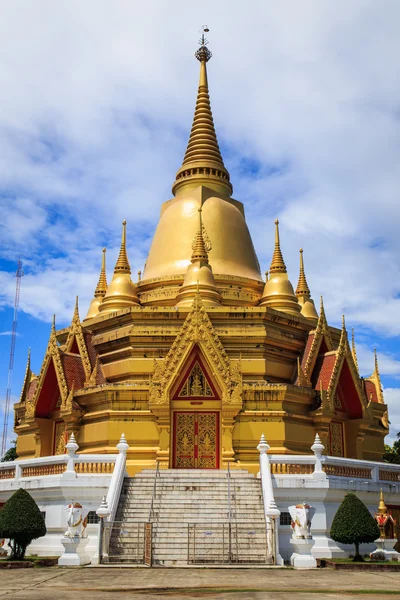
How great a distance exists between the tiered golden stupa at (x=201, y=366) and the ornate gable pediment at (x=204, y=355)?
1.2 inches

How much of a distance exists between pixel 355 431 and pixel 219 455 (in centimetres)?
527

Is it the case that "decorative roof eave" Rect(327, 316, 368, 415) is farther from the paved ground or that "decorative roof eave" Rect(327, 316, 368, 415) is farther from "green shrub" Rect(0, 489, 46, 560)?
"green shrub" Rect(0, 489, 46, 560)

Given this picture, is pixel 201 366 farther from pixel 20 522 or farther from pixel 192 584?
pixel 192 584

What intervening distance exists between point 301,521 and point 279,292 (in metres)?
11.3

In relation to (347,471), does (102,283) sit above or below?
above

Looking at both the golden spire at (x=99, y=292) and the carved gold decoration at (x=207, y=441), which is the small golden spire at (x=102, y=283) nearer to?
the golden spire at (x=99, y=292)

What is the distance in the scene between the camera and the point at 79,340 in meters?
23.7

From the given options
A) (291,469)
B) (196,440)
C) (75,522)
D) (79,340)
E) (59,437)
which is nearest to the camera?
(75,522)

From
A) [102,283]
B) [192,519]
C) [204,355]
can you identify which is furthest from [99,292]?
[192,519]

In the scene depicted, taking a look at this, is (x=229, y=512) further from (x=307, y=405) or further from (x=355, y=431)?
(x=355, y=431)

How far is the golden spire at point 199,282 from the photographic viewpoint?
22734 millimetres

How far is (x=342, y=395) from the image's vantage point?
2258 centimetres

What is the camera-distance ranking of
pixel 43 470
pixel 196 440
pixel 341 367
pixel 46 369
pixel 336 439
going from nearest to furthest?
pixel 43 470
pixel 196 440
pixel 341 367
pixel 336 439
pixel 46 369

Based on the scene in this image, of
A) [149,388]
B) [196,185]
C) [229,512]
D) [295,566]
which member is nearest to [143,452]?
[149,388]
